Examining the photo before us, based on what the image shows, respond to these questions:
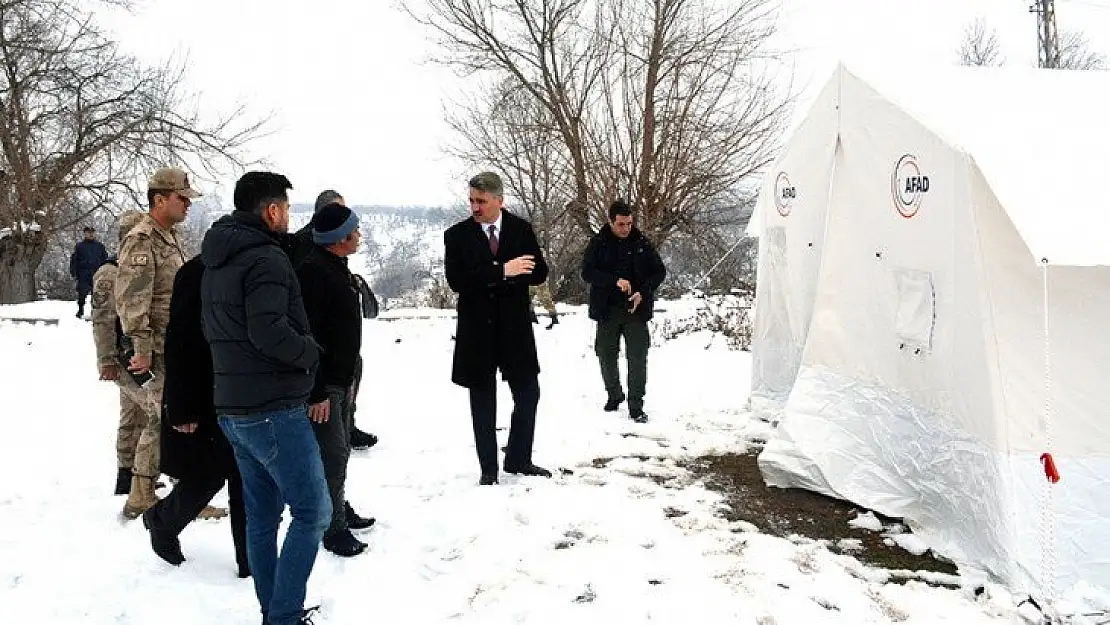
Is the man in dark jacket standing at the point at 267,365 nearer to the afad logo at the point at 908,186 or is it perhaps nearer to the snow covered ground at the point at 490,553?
the snow covered ground at the point at 490,553

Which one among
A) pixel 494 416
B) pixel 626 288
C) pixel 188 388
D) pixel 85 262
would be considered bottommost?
pixel 494 416

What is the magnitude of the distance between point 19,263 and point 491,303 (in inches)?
800

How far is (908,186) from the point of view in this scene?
13.5 feet

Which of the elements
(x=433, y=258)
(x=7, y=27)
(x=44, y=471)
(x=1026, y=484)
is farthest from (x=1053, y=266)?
(x=7, y=27)

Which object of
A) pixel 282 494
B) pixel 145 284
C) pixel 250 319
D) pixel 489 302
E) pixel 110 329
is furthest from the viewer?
pixel 489 302

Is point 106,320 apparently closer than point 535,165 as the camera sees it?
Yes

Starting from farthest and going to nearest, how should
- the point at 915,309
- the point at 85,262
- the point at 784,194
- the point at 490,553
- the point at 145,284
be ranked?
1. the point at 85,262
2. the point at 784,194
3. the point at 915,309
4. the point at 145,284
5. the point at 490,553

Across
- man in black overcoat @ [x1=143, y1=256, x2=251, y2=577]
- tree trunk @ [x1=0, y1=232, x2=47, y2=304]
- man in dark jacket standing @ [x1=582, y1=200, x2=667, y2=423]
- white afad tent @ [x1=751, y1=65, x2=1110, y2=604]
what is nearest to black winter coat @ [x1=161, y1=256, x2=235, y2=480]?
man in black overcoat @ [x1=143, y1=256, x2=251, y2=577]

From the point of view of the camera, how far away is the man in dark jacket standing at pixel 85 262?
14422 mm

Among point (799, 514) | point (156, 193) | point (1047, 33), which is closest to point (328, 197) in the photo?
point (156, 193)

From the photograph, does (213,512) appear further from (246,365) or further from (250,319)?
(250,319)

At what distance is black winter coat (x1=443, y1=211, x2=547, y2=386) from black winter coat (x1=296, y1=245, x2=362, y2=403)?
0.96m

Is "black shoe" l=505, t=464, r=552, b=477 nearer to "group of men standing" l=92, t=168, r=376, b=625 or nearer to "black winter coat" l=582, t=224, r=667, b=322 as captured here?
"group of men standing" l=92, t=168, r=376, b=625

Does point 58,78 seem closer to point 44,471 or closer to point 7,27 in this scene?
point 7,27
